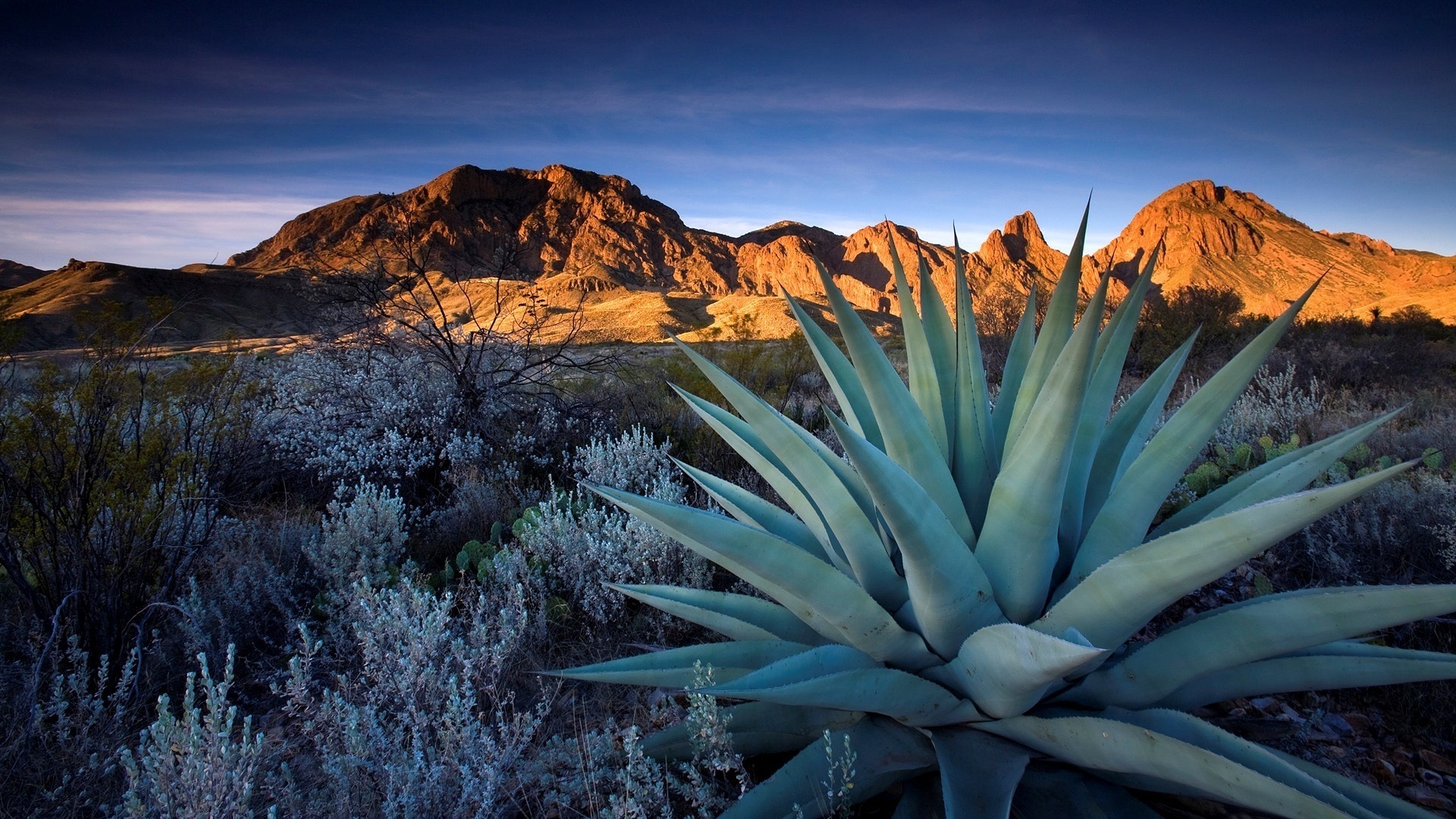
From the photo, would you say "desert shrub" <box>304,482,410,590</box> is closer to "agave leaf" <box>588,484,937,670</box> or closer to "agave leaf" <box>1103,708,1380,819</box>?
"agave leaf" <box>588,484,937,670</box>

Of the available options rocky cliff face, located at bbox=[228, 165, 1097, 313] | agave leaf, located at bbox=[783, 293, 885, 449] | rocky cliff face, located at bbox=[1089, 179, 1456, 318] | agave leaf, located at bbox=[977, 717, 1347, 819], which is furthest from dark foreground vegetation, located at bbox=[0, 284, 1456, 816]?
rocky cliff face, located at bbox=[228, 165, 1097, 313]

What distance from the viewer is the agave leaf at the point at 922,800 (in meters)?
1.55

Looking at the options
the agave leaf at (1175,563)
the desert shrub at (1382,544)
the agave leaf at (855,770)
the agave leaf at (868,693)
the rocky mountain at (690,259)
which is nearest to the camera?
the agave leaf at (1175,563)

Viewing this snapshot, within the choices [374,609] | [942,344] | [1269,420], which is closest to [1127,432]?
[942,344]

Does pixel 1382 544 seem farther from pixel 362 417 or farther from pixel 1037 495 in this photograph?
pixel 362 417

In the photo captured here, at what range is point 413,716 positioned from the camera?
7.28ft

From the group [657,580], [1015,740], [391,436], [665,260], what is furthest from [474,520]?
[665,260]

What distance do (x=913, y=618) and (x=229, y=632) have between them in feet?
10.7

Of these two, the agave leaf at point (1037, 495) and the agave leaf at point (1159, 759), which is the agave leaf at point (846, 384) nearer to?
the agave leaf at point (1037, 495)

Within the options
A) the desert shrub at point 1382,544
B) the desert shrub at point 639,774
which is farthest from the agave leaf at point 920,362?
the desert shrub at point 1382,544

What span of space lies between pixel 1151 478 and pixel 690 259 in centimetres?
14426

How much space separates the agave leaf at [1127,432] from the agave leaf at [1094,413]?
42mm

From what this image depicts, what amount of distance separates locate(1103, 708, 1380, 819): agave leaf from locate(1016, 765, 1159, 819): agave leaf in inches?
8.8

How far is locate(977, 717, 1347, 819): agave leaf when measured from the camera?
3.36 feet
